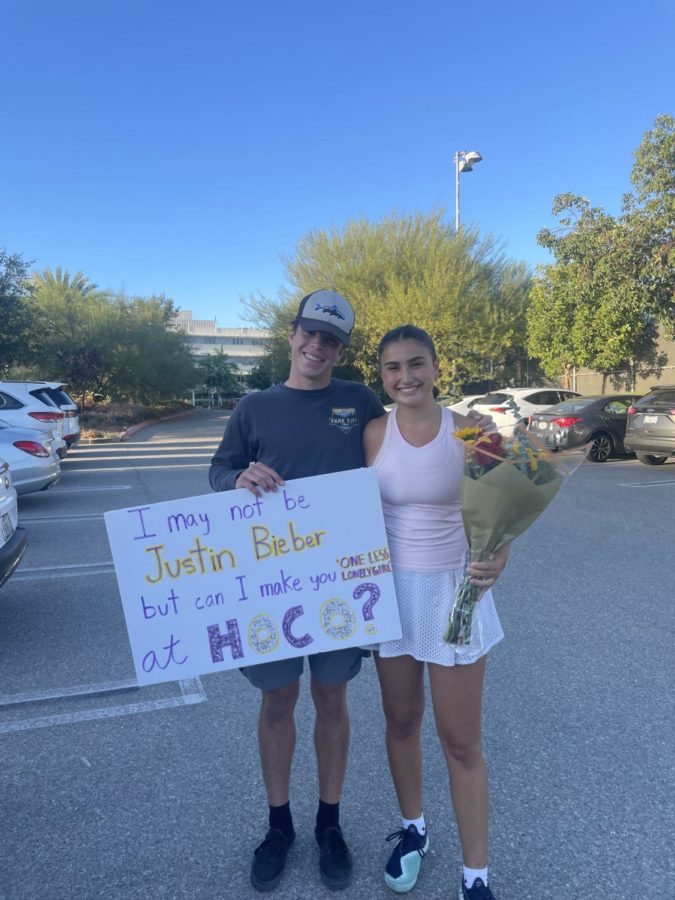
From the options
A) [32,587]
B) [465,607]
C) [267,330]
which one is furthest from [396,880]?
[267,330]

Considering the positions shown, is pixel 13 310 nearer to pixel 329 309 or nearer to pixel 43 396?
pixel 43 396

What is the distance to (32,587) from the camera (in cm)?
550

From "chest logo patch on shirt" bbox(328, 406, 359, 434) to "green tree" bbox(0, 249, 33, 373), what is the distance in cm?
1910

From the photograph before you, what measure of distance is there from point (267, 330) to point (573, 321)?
13138 millimetres

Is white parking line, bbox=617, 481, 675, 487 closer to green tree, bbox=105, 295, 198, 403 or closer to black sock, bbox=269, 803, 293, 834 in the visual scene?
black sock, bbox=269, 803, 293, 834

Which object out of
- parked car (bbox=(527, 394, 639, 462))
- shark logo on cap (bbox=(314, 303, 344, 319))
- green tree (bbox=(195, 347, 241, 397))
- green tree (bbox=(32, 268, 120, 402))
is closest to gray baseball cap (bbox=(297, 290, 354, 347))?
shark logo on cap (bbox=(314, 303, 344, 319))

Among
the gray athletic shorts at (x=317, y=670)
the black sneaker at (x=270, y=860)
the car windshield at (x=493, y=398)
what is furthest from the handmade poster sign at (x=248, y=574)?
the car windshield at (x=493, y=398)

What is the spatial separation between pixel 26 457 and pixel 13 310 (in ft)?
40.4

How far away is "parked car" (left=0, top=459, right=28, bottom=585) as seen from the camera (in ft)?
14.2

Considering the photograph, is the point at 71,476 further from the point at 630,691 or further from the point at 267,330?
the point at 267,330

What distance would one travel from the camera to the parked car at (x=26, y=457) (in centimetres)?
838

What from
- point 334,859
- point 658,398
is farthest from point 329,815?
point 658,398

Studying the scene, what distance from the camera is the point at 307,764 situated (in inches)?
115

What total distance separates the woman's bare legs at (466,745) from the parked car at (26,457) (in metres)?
7.68
